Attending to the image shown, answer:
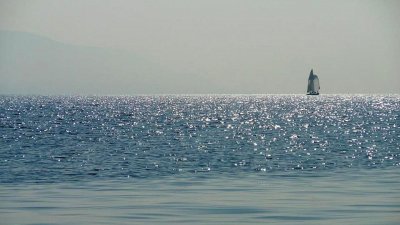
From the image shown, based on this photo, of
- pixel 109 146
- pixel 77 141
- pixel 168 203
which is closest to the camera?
pixel 168 203

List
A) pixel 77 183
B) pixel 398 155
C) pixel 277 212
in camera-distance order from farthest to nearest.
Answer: pixel 398 155 < pixel 77 183 < pixel 277 212

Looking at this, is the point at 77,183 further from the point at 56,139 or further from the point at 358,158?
the point at 56,139

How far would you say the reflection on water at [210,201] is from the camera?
28150mm

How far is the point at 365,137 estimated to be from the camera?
82.2 meters

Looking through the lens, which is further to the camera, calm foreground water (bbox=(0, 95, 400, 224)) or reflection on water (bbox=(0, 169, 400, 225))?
calm foreground water (bbox=(0, 95, 400, 224))

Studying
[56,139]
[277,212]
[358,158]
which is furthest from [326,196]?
[56,139]

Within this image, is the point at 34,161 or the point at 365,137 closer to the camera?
the point at 34,161

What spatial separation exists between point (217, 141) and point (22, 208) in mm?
46142

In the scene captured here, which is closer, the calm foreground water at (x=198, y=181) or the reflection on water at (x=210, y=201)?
the reflection on water at (x=210, y=201)

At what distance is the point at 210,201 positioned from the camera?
107 feet

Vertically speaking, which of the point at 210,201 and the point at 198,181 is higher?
the point at 210,201

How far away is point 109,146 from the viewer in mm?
68438

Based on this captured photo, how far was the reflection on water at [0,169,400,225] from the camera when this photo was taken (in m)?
28.1

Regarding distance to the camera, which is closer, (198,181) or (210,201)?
(210,201)
